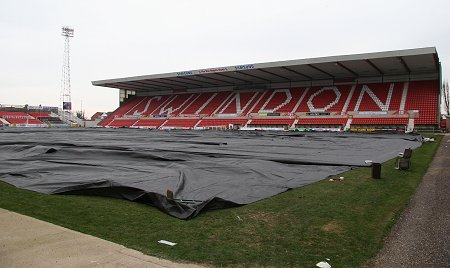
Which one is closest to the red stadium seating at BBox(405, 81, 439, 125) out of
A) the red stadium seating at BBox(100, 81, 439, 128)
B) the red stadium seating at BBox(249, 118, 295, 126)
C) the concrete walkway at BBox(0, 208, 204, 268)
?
the red stadium seating at BBox(100, 81, 439, 128)

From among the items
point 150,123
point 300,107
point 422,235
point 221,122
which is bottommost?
point 422,235

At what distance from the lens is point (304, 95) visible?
46094mm

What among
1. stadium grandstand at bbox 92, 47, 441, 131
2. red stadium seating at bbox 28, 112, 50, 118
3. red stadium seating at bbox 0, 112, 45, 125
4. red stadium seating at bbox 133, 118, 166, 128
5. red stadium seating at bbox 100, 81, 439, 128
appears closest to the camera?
stadium grandstand at bbox 92, 47, 441, 131

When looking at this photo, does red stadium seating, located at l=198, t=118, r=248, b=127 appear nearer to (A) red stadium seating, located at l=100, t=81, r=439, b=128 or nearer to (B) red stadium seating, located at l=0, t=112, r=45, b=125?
(A) red stadium seating, located at l=100, t=81, r=439, b=128

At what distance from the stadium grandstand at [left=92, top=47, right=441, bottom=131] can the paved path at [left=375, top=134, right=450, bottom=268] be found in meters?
29.9

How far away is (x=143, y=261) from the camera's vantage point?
12.0 feet

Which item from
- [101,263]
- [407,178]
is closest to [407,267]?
[101,263]

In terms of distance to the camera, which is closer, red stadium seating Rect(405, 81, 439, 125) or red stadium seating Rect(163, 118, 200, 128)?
red stadium seating Rect(405, 81, 439, 125)

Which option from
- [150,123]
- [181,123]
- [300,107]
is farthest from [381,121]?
[150,123]

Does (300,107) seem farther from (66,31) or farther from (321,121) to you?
(66,31)

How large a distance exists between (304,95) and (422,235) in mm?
42605

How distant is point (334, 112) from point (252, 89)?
14.7 metres

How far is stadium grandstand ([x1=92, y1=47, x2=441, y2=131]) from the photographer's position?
120ft

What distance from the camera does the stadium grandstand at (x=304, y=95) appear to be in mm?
36500
